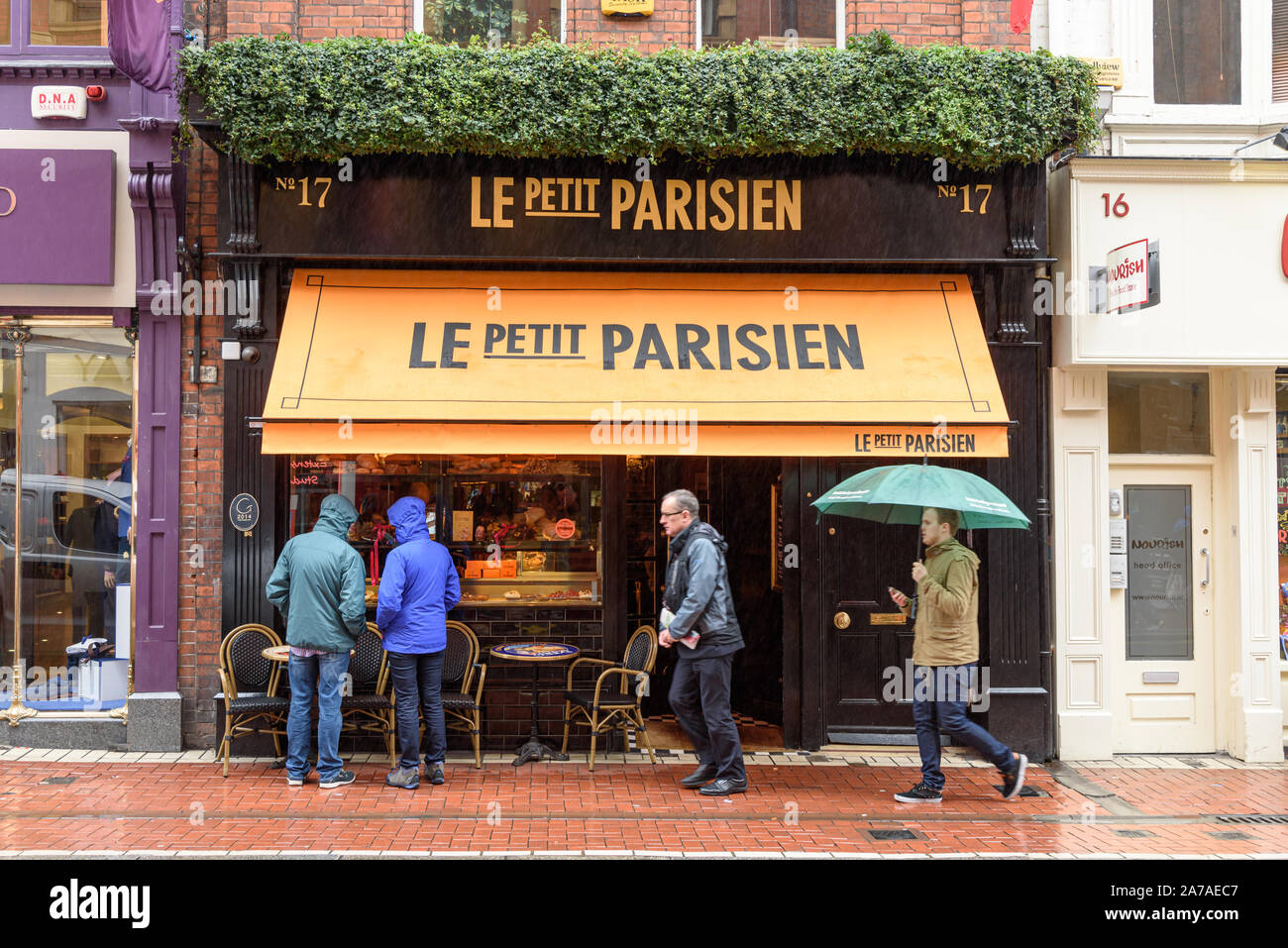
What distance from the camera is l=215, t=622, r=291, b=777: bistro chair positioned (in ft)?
26.2

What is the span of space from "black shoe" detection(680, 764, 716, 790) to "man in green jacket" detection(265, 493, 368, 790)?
7.70 feet

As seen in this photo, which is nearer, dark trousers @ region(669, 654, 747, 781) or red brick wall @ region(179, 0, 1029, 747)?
dark trousers @ region(669, 654, 747, 781)

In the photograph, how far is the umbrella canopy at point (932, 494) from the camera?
22.5 feet

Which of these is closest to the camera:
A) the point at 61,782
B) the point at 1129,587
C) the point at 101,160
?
the point at 61,782

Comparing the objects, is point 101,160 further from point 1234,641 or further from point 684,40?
point 1234,641

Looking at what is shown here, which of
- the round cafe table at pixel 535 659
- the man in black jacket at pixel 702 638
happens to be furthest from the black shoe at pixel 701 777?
the round cafe table at pixel 535 659

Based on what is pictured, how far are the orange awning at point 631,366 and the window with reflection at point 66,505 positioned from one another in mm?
1881

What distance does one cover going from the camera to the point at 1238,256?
8.72 meters

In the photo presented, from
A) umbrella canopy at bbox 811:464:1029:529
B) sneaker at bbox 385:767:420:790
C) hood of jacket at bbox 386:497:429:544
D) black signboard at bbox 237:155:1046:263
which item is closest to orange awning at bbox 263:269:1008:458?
black signboard at bbox 237:155:1046:263

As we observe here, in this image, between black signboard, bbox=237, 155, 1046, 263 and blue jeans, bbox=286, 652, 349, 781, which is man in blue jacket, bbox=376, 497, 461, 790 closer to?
blue jeans, bbox=286, 652, 349, 781

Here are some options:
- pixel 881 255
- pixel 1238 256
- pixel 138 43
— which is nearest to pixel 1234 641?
pixel 1238 256

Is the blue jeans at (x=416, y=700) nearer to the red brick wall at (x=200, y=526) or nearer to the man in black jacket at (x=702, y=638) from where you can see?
the man in black jacket at (x=702, y=638)

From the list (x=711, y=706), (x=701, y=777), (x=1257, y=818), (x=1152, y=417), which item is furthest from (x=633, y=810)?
(x=1152, y=417)

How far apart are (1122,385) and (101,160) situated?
8.44 m
